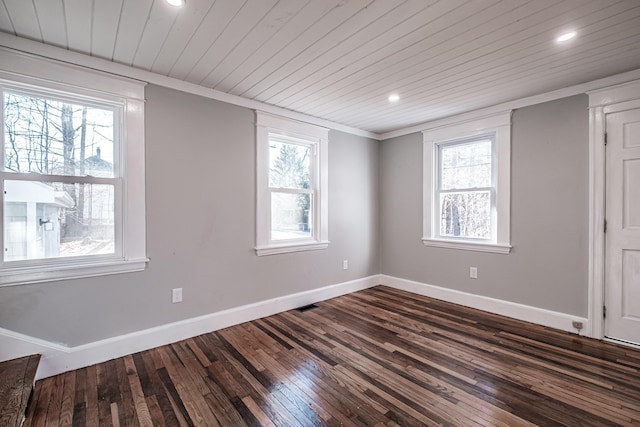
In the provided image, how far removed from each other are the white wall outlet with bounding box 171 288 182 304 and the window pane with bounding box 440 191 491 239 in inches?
130

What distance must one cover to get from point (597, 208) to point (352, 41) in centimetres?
274

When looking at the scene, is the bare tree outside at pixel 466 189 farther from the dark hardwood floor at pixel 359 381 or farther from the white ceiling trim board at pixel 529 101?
the dark hardwood floor at pixel 359 381

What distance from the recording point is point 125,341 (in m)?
2.41

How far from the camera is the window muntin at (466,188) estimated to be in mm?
3482

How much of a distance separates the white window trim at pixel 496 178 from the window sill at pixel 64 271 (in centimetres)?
341

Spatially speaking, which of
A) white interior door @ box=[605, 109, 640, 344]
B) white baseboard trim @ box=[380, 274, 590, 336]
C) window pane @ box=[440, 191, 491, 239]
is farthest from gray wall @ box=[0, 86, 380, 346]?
white interior door @ box=[605, 109, 640, 344]

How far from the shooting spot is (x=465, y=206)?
3.71 meters

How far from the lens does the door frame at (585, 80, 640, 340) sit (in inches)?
105

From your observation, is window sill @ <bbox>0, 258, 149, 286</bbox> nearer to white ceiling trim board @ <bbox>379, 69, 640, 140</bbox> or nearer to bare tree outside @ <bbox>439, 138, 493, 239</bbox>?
bare tree outside @ <bbox>439, 138, 493, 239</bbox>

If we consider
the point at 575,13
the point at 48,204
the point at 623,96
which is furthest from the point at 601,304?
the point at 48,204

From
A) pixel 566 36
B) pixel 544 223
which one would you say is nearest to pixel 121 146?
pixel 566 36

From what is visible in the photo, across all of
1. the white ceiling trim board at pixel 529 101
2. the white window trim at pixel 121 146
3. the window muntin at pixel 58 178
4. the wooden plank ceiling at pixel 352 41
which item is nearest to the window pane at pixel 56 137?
the window muntin at pixel 58 178

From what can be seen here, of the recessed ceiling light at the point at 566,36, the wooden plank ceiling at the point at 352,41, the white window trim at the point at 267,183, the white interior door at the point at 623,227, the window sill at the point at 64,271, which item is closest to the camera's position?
the wooden plank ceiling at the point at 352,41

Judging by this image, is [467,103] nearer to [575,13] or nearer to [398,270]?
[575,13]
